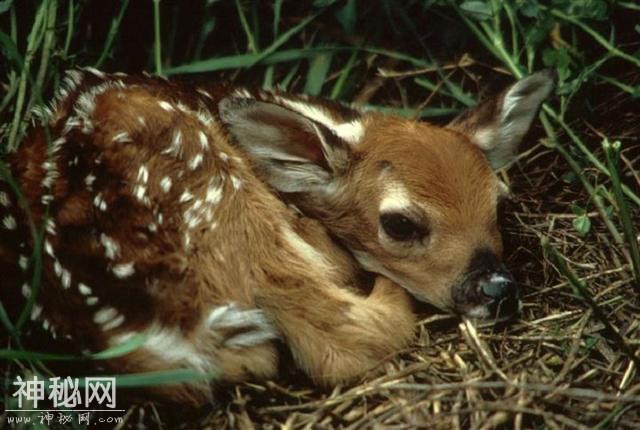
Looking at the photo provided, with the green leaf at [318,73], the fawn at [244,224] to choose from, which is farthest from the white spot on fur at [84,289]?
the green leaf at [318,73]

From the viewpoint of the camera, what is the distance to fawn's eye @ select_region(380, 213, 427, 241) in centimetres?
329

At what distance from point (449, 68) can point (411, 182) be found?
119 centimetres

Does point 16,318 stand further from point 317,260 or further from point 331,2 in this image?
point 331,2

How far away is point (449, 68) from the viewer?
4301 millimetres

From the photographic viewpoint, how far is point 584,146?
3846mm

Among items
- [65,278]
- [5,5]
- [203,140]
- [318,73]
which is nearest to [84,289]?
[65,278]

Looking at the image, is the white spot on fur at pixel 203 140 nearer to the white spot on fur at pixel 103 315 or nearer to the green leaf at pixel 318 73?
the white spot on fur at pixel 103 315

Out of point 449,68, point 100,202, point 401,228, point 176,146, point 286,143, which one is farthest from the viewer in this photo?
point 449,68

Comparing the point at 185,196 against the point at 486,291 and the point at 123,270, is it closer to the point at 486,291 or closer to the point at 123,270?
the point at 123,270

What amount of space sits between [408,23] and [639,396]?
2.12 metres

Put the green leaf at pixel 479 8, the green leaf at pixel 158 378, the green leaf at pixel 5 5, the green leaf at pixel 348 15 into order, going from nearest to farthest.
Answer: the green leaf at pixel 158 378, the green leaf at pixel 5 5, the green leaf at pixel 479 8, the green leaf at pixel 348 15

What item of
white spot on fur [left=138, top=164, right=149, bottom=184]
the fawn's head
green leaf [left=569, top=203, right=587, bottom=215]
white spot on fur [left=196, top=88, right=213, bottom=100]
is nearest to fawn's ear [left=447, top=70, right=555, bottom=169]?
the fawn's head

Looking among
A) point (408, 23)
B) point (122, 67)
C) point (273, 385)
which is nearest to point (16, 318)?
point (273, 385)

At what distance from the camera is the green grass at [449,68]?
130 inches
